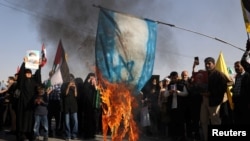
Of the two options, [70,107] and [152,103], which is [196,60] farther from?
[70,107]

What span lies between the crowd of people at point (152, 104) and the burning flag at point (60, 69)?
0.15m

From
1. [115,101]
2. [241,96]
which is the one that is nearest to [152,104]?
[115,101]

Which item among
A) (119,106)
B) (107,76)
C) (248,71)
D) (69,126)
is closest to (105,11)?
(107,76)

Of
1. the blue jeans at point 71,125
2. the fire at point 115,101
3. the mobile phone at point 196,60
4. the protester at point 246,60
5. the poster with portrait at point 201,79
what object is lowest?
the blue jeans at point 71,125

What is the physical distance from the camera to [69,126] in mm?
10758

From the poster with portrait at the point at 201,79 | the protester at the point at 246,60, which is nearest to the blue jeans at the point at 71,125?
the poster with portrait at the point at 201,79

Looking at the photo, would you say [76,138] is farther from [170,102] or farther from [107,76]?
[107,76]

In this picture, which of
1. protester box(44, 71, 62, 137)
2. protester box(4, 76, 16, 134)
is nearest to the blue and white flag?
protester box(44, 71, 62, 137)

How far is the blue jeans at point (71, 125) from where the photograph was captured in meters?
10.7

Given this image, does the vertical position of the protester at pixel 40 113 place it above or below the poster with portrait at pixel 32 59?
below

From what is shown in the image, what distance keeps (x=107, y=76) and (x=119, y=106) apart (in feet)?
2.02

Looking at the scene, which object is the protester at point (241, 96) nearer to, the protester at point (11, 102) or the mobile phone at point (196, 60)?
the mobile phone at point (196, 60)

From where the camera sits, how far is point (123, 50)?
820 centimetres

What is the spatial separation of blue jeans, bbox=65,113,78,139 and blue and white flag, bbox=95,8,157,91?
2.85 m
